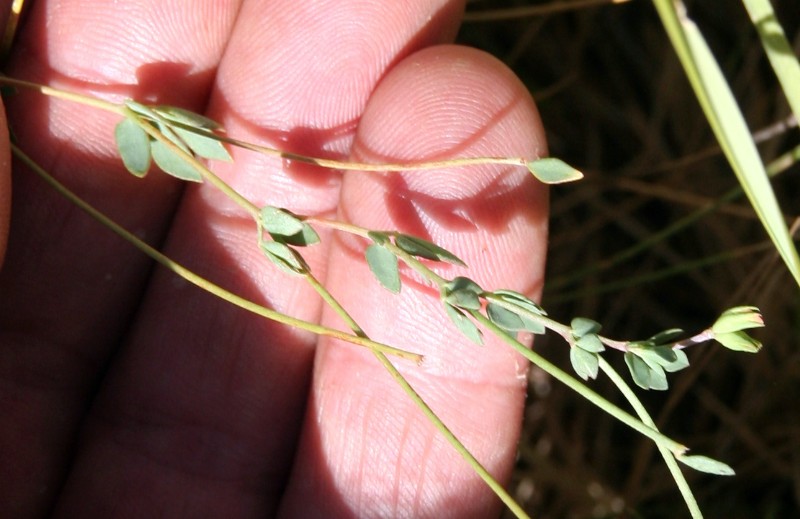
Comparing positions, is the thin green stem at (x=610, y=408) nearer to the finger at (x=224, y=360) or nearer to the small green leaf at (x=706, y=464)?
the small green leaf at (x=706, y=464)

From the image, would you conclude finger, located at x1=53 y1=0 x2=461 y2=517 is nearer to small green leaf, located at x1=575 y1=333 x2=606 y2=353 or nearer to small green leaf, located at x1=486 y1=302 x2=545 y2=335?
small green leaf, located at x1=486 y1=302 x2=545 y2=335

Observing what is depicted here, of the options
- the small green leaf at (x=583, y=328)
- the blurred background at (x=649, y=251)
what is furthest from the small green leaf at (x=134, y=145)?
the blurred background at (x=649, y=251)

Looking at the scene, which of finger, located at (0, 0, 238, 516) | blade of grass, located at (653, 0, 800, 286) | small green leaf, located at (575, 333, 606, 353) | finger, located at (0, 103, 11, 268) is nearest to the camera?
blade of grass, located at (653, 0, 800, 286)

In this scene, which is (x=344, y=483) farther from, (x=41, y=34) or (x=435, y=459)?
A: (x=41, y=34)

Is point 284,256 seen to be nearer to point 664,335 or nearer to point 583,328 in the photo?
point 583,328

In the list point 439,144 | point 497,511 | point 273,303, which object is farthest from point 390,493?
point 439,144

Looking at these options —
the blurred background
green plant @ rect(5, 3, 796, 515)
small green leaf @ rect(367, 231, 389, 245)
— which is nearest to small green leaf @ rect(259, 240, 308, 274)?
green plant @ rect(5, 3, 796, 515)
